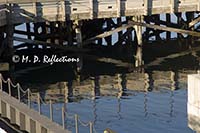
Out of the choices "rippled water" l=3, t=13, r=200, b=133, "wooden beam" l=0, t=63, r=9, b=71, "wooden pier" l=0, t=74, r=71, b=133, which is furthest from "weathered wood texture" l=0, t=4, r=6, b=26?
"wooden pier" l=0, t=74, r=71, b=133

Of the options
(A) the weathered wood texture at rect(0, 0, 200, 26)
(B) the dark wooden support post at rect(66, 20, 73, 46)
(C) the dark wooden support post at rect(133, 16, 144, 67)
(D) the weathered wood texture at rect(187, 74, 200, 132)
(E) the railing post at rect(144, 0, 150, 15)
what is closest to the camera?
(D) the weathered wood texture at rect(187, 74, 200, 132)

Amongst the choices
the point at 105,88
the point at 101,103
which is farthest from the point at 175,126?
the point at 105,88

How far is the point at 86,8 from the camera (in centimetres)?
3269

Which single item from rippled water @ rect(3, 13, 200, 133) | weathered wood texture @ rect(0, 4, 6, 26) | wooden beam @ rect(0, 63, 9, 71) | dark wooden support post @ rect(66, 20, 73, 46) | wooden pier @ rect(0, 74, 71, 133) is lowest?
rippled water @ rect(3, 13, 200, 133)

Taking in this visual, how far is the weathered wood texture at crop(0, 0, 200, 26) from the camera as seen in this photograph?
103 ft

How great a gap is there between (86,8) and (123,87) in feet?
24.0

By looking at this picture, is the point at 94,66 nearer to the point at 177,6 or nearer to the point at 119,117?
the point at 177,6

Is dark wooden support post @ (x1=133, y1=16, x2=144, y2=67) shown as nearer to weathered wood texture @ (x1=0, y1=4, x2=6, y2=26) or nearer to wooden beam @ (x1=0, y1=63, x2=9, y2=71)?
wooden beam @ (x1=0, y1=63, x2=9, y2=71)

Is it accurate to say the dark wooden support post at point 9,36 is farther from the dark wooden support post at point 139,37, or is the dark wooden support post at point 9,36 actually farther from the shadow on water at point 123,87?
the dark wooden support post at point 139,37

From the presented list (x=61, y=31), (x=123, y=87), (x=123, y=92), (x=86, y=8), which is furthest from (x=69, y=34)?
(x=123, y=92)

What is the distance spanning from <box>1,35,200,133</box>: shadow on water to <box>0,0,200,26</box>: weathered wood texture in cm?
267

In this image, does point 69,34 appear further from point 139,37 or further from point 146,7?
point 146,7

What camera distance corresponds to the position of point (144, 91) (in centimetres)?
2650

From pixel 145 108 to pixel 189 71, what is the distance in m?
7.70
